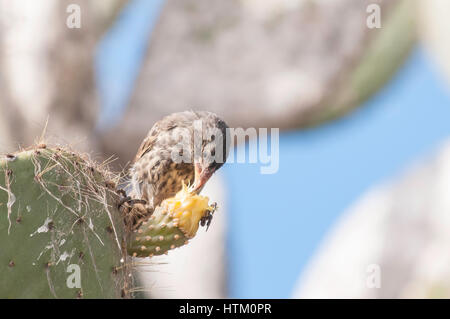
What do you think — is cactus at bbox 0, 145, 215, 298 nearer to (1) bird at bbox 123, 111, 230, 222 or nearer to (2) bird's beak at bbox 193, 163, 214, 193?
(2) bird's beak at bbox 193, 163, 214, 193

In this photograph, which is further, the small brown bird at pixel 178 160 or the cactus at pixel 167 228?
the small brown bird at pixel 178 160

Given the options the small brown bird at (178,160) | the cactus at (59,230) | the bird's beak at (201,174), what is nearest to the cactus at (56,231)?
the cactus at (59,230)

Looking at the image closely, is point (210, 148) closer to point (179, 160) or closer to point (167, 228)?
point (179, 160)

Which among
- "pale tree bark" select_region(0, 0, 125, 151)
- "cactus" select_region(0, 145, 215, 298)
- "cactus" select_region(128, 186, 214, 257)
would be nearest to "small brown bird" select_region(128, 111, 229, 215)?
"cactus" select_region(128, 186, 214, 257)

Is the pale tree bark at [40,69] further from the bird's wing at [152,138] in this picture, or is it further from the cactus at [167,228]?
the cactus at [167,228]

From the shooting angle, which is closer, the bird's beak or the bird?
the bird's beak

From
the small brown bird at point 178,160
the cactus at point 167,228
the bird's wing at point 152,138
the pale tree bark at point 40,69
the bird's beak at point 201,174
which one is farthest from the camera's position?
the pale tree bark at point 40,69

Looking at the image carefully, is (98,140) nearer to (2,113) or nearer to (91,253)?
(2,113)

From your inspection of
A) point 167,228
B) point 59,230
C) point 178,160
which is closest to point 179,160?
point 178,160

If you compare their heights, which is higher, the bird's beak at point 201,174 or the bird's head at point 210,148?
the bird's head at point 210,148
